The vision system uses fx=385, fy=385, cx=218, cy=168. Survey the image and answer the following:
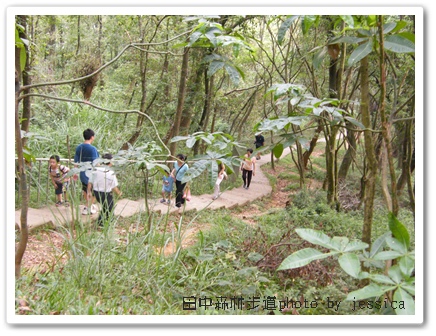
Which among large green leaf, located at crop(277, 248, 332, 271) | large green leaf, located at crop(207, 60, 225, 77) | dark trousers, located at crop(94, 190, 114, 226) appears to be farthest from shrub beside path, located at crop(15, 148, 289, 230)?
large green leaf, located at crop(277, 248, 332, 271)

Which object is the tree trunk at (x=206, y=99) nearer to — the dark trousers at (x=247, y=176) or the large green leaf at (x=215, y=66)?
the dark trousers at (x=247, y=176)

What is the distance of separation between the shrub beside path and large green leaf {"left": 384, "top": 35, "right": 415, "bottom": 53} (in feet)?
6.71

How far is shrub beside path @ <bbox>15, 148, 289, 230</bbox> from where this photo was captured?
404cm

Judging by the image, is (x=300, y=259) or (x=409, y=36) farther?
(x=409, y=36)

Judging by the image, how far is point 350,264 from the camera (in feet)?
5.18

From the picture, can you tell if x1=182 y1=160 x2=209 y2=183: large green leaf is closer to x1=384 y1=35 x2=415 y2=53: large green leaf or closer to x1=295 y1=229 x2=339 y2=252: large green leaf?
x1=295 y1=229 x2=339 y2=252: large green leaf

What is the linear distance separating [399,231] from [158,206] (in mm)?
5147

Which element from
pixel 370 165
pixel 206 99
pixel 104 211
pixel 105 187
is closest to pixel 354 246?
pixel 370 165

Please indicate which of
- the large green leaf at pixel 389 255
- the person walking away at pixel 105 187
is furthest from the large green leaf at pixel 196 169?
A: the large green leaf at pixel 389 255

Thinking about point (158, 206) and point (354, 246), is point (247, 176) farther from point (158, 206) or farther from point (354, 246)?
point (354, 246)
